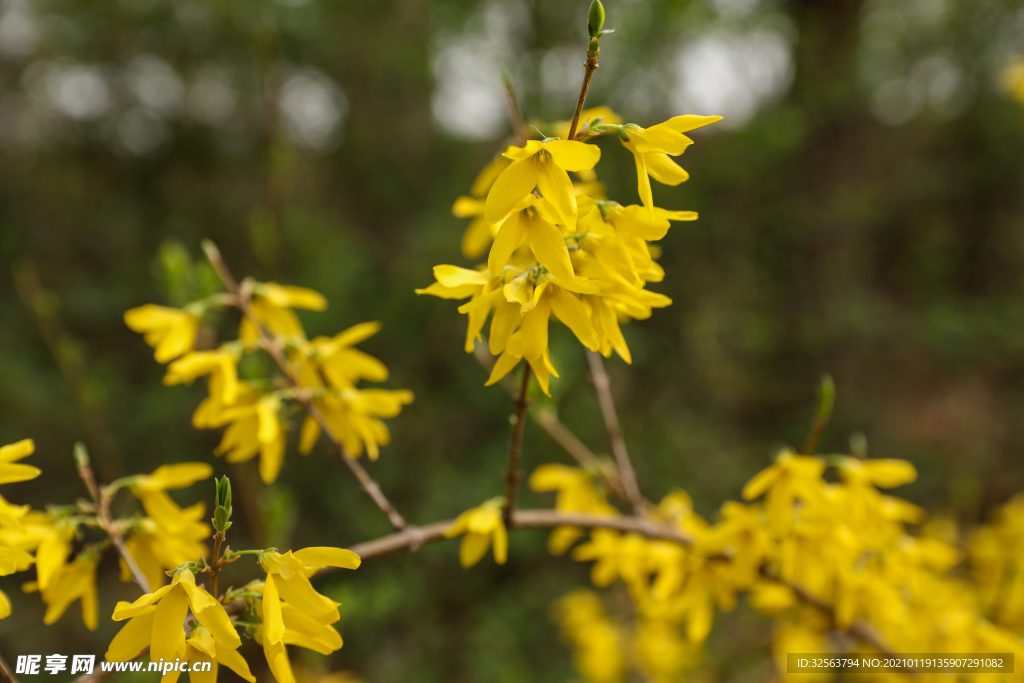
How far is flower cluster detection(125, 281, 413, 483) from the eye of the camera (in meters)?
0.92

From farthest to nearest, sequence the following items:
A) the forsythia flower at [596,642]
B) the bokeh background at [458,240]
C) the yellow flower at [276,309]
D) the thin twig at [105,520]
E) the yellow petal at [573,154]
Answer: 1. the bokeh background at [458,240]
2. the forsythia flower at [596,642]
3. the yellow flower at [276,309]
4. the thin twig at [105,520]
5. the yellow petal at [573,154]

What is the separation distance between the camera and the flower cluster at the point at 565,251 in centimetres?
59

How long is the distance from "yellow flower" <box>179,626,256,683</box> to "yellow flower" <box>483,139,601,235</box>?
0.53 m

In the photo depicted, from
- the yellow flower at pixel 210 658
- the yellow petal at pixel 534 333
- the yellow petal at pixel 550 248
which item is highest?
the yellow petal at pixel 550 248

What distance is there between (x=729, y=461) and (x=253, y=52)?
3.66m

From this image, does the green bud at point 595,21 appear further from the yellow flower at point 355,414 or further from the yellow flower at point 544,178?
the yellow flower at point 355,414

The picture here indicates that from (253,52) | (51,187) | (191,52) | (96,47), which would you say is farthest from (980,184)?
(51,187)

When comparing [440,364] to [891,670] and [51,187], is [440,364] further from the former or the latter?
[51,187]

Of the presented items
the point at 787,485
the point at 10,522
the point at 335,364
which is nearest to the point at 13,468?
the point at 10,522

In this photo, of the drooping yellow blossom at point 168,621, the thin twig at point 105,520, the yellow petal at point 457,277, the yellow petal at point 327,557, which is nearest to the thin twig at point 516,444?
the yellow petal at point 457,277

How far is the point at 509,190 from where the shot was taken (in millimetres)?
591

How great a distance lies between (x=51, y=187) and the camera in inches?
141

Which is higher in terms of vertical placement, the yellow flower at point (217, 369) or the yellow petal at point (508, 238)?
the yellow petal at point (508, 238)

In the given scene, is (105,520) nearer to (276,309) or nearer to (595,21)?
(276,309)
